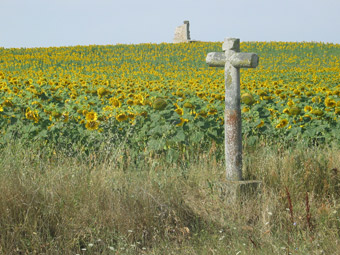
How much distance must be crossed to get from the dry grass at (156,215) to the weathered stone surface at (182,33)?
92.3 feet

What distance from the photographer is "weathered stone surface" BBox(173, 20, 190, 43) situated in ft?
105

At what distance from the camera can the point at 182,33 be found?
32.4 m

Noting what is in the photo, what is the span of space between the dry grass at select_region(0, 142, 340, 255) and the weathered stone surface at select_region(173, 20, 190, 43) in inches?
1108

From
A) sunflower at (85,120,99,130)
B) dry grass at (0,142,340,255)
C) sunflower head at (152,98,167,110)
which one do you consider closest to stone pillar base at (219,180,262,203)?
dry grass at (0,142,340,255)

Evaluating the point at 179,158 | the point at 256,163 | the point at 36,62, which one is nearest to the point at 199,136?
the point at 179,158

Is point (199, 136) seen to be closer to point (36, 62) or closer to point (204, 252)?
point (204, 252)

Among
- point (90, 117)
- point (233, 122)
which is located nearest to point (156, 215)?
point (233, 122)

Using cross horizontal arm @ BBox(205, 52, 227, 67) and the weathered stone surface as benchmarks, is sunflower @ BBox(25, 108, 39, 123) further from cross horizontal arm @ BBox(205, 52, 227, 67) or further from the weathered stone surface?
the weathered stone surface

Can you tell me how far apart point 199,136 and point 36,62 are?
18848mm

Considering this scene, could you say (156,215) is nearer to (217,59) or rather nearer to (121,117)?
(217,59)

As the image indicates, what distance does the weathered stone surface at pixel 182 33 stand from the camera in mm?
31923

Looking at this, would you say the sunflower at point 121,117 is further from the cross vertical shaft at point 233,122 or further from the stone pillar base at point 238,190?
the stone pillar base at point 238,190

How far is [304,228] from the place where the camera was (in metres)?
3.88

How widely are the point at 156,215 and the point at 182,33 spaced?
29460 mm
